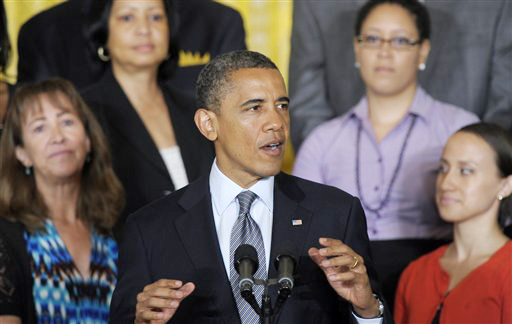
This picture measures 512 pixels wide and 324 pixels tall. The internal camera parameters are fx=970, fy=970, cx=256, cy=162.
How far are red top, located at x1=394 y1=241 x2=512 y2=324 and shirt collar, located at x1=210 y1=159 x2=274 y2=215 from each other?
94cm

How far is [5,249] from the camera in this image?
3.25 m

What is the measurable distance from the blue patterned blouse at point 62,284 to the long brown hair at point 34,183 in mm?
76

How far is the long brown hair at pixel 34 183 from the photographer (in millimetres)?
3420

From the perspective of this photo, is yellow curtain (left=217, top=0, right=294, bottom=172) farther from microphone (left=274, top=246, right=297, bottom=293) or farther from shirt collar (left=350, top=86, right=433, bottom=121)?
microphone (left=274, top=246, right=297, bottom=293)

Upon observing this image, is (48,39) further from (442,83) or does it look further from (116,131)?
(442,83)

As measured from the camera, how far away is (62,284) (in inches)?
133

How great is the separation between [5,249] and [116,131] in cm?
83

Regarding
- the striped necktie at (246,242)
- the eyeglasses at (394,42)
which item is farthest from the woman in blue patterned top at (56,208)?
the eyeglasses at (394,42)

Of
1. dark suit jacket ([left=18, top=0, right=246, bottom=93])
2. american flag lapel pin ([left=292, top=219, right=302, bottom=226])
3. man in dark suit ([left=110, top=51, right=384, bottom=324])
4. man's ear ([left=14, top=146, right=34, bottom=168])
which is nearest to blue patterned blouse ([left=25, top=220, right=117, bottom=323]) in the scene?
man's ear ([left=14, top=146, right=34, bottom=168])

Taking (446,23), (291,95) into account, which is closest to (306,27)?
(291,95)

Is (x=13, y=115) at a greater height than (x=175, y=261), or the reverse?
(x=13, y=115)

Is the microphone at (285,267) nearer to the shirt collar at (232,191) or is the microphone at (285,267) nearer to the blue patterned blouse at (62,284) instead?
→ the shirt collar at (232,191)

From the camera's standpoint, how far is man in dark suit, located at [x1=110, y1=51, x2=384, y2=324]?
101 inches

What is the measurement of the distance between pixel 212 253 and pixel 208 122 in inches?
15.4
